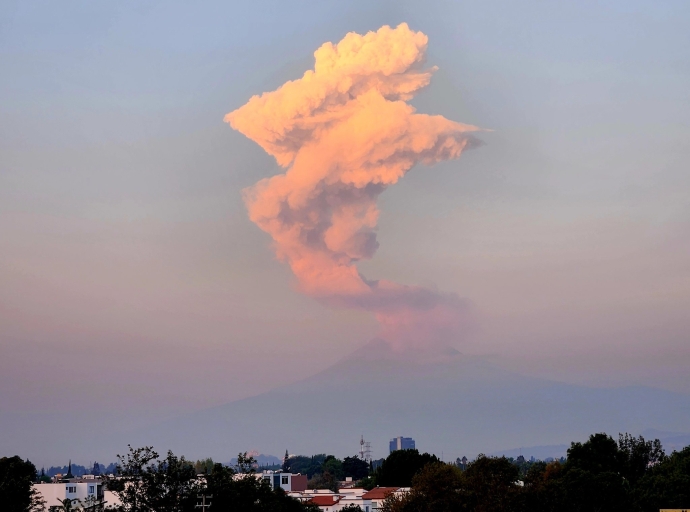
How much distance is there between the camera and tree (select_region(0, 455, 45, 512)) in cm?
5791

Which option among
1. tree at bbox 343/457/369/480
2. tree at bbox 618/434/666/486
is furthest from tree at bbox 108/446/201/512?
tree at bbox 343/457/369/480

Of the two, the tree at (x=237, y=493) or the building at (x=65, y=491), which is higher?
the building at (x=65, y=491)

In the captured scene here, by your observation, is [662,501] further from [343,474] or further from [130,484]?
[343,474]

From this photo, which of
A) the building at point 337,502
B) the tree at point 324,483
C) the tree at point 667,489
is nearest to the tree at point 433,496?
the tree at point 667,489

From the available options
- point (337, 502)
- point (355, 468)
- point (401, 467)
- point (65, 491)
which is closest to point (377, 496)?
point (337, 502)

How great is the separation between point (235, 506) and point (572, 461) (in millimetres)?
44692

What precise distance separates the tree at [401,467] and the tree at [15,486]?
5479cm

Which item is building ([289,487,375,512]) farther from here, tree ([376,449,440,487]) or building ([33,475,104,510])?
building ([33,475,104,510])

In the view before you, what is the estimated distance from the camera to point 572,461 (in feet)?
290

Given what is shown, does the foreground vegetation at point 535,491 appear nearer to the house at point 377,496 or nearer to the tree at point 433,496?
the tree at point 433,496

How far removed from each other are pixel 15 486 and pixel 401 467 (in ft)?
207

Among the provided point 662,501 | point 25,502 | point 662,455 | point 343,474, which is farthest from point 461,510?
point 343,474

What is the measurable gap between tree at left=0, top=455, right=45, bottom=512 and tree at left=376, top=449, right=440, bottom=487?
180 feet

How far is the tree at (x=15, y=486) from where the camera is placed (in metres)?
57.9
